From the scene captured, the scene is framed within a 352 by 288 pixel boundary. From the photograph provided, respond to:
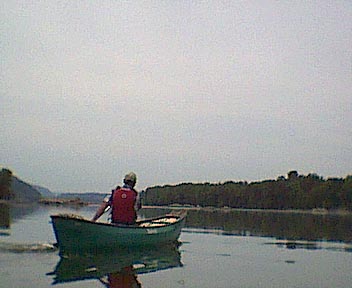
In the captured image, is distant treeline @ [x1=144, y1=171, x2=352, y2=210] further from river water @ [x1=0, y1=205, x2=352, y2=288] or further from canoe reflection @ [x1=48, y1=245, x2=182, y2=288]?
canoe reflection @ [x1=48, y1=245, x2=182, y2=288]

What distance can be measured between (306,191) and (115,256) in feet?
409

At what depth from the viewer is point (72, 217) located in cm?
1825

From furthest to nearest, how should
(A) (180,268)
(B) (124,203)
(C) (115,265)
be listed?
(B) (124,203), (A) (180,268), (C) (115,265)

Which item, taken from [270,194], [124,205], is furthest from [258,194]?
[124,205]

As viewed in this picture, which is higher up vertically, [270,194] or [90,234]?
[270,194]

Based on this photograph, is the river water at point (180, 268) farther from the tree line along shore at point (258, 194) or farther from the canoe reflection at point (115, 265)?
the tree line along shore at point (258, 194)

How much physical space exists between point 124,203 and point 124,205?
0.12m

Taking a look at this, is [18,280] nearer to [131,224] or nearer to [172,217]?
[131,224]

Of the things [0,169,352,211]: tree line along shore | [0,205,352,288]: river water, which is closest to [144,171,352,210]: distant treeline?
[0,169,352,211]: tree line along shore

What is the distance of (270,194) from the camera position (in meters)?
145

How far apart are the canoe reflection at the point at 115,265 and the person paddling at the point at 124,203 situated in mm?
1202

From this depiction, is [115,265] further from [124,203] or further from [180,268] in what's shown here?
[124,203]

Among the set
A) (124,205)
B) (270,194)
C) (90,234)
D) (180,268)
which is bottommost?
(180,268)

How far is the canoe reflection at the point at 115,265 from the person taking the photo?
14.7 meters
